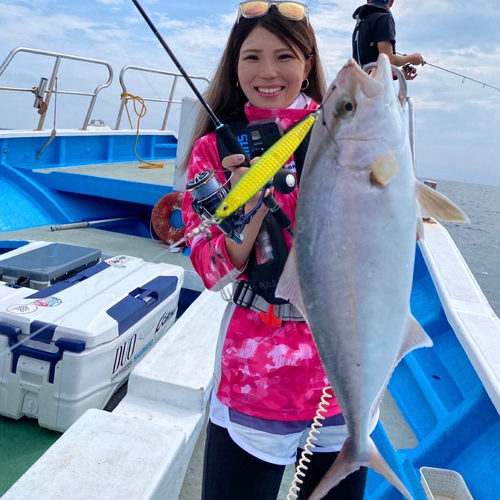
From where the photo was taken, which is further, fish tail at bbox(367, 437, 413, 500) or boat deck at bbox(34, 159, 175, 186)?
boat deck at bbox(34, 159, 175, 186)

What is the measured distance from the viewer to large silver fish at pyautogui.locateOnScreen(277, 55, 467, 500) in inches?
43.1

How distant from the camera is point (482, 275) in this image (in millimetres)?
5566

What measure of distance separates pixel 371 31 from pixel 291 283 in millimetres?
3806

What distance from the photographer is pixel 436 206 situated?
1171mm

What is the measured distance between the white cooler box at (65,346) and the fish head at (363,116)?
1.98 m

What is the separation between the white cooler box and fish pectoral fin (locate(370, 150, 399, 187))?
200 cm

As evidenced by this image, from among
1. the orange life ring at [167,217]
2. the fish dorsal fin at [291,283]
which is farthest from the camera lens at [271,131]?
the orange life ring at [167,217]

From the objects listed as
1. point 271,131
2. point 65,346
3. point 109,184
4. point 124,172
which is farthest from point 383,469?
point 124,172

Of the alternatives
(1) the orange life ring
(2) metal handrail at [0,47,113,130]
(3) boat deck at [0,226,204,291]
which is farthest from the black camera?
(2) metal handrail at [0,47,113,130]

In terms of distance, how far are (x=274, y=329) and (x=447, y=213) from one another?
2.26 feet

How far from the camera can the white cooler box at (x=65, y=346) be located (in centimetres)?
256

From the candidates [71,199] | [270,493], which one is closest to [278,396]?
[270,493]

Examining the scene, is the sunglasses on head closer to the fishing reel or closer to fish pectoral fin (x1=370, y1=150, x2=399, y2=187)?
the fishing reel

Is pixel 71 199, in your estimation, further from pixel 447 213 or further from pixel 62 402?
pixel 447 213
